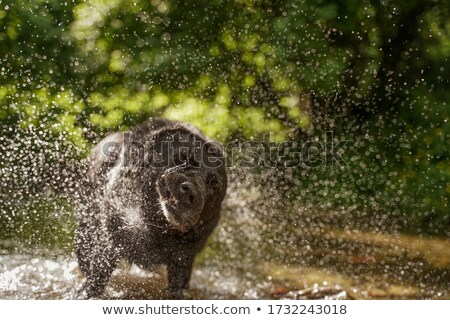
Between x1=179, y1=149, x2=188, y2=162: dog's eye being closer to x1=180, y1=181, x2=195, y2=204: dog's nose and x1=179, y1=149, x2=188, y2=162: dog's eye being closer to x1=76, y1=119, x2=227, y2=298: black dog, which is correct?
x1=76, y1=119, x2=227, y2=298: black dog

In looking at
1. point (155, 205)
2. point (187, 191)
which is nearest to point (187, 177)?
point (187, 191)

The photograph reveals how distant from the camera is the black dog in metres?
3.32

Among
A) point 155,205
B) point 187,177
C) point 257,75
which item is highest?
point 257,75

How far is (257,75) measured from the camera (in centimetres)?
649

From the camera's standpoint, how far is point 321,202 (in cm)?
598

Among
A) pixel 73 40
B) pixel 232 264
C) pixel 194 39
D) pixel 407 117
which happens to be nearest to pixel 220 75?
pixel 194 39

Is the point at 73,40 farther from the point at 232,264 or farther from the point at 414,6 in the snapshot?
the point at 414,6

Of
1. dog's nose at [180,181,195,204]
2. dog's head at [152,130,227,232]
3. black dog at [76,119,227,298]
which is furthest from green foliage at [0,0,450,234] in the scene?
A: dog's nose at [180,181,195,204]

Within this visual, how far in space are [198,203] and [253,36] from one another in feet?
11.2

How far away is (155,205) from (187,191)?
276 mm

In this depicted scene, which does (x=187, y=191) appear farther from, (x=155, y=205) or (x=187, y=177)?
(x=155, y=205)

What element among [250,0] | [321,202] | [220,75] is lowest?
[321,202]

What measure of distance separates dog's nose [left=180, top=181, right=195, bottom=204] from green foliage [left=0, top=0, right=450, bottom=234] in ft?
9.42

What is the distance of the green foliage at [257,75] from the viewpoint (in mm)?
5621
